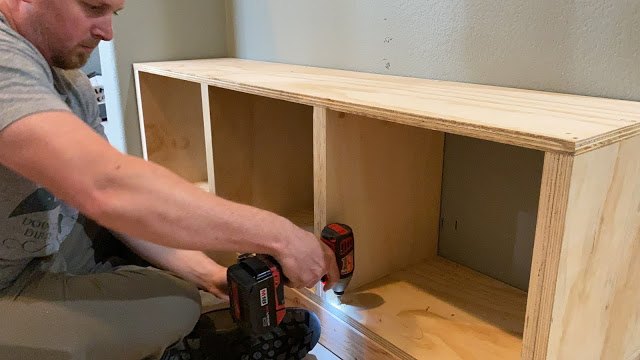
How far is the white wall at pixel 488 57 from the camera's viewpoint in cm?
88

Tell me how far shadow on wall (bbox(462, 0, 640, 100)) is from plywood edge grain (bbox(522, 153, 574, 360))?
1.10 ft

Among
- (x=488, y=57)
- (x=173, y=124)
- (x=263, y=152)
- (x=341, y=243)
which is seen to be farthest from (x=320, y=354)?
(x=173, y=124)

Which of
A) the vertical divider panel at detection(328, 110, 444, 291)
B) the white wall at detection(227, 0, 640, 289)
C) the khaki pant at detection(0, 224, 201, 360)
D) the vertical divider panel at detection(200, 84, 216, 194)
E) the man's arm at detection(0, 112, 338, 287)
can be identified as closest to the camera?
the man's arm at detection(0, 112, 338, 287)

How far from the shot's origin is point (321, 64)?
4.50ft

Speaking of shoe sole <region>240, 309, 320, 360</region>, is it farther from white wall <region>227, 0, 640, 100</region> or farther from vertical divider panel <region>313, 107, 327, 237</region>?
white wall <region>227, 0, 640, 100</region>

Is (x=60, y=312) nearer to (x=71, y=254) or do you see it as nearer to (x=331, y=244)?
(x=71, y=254)

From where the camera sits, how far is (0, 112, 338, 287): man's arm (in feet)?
2.02

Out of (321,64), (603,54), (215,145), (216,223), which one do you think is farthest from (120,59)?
(603,54)

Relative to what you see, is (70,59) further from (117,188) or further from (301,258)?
(301,258)

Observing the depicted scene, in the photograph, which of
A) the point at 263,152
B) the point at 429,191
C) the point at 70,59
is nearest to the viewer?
the point at 70,59

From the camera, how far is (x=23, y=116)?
0.62 meters

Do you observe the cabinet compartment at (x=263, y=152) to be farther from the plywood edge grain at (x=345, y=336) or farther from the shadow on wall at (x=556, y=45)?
the shadow on wall at (x=556, y=45)

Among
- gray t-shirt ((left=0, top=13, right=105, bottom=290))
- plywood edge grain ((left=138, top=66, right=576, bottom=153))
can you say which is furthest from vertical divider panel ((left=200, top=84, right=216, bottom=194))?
gray t-shirt ((left=0, top=13, right=105, bottom=290))

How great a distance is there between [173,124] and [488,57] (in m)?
0.90
